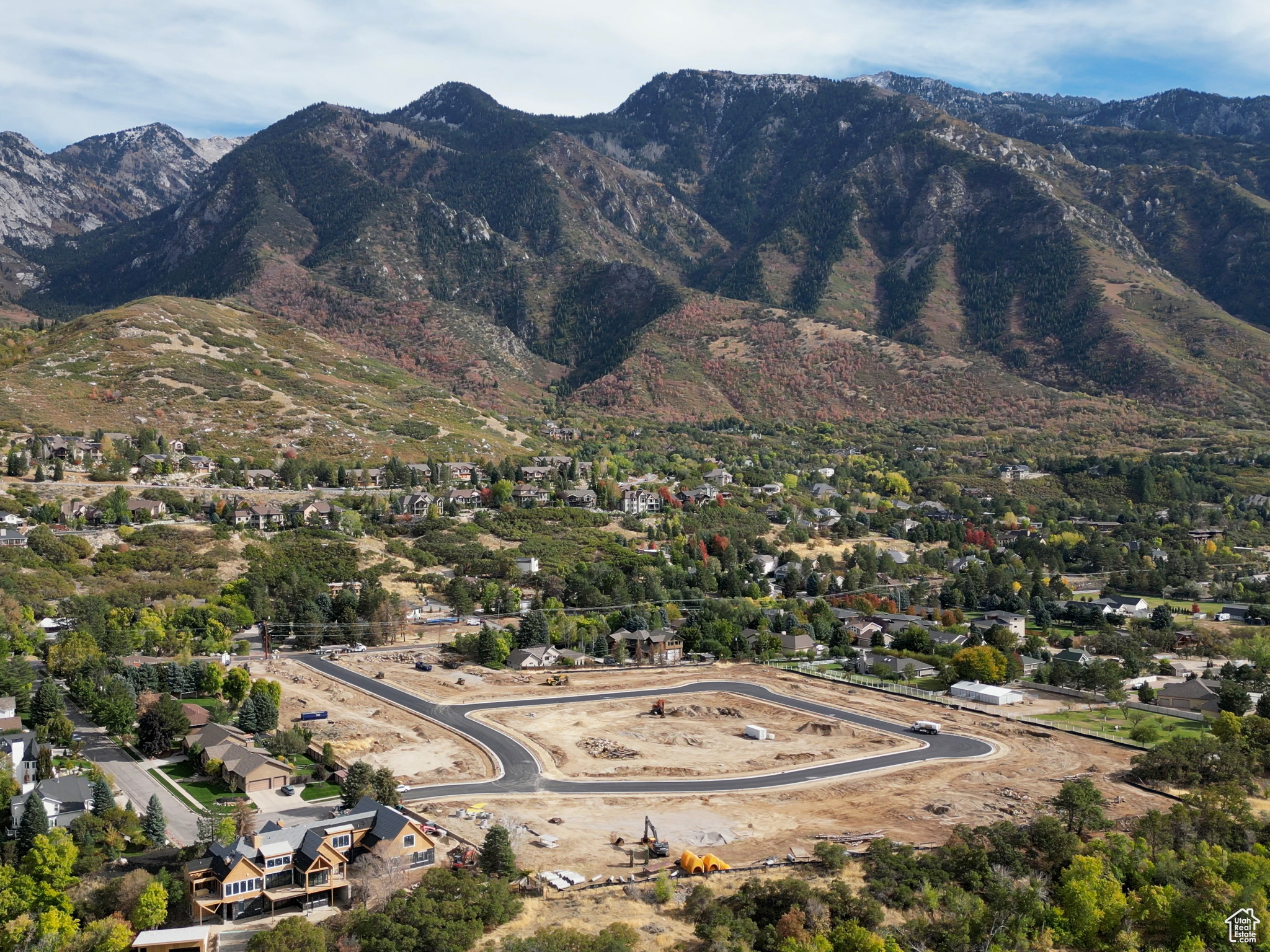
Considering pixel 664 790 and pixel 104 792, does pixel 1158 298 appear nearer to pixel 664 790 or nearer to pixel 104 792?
pixel 664 790

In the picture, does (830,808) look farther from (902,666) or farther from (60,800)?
(60,800)

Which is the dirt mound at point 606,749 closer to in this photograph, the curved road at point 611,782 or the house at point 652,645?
the curved road at point 611,782

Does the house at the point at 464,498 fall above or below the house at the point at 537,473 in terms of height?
below

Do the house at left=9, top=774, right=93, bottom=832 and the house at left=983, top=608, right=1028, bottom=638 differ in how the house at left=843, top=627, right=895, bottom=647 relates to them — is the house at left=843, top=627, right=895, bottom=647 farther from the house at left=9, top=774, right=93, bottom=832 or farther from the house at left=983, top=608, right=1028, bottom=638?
the house at left=9, top=774, right=93, bottom=832

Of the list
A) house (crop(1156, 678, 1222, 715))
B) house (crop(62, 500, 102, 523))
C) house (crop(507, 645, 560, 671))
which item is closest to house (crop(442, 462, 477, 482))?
house (crop(62, 500, 102, 523))

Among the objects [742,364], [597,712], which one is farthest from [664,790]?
[742,364]

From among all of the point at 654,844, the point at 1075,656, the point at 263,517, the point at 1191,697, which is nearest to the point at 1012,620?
the point at 1075,656

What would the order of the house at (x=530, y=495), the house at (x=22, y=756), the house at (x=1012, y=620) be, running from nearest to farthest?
the house at (x=22, y=756) → the house at (x=1012, y=620) → the house at (x=530, y=495)

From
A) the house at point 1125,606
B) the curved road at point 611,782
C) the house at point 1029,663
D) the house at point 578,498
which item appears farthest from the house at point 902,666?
the house at point 578,498
